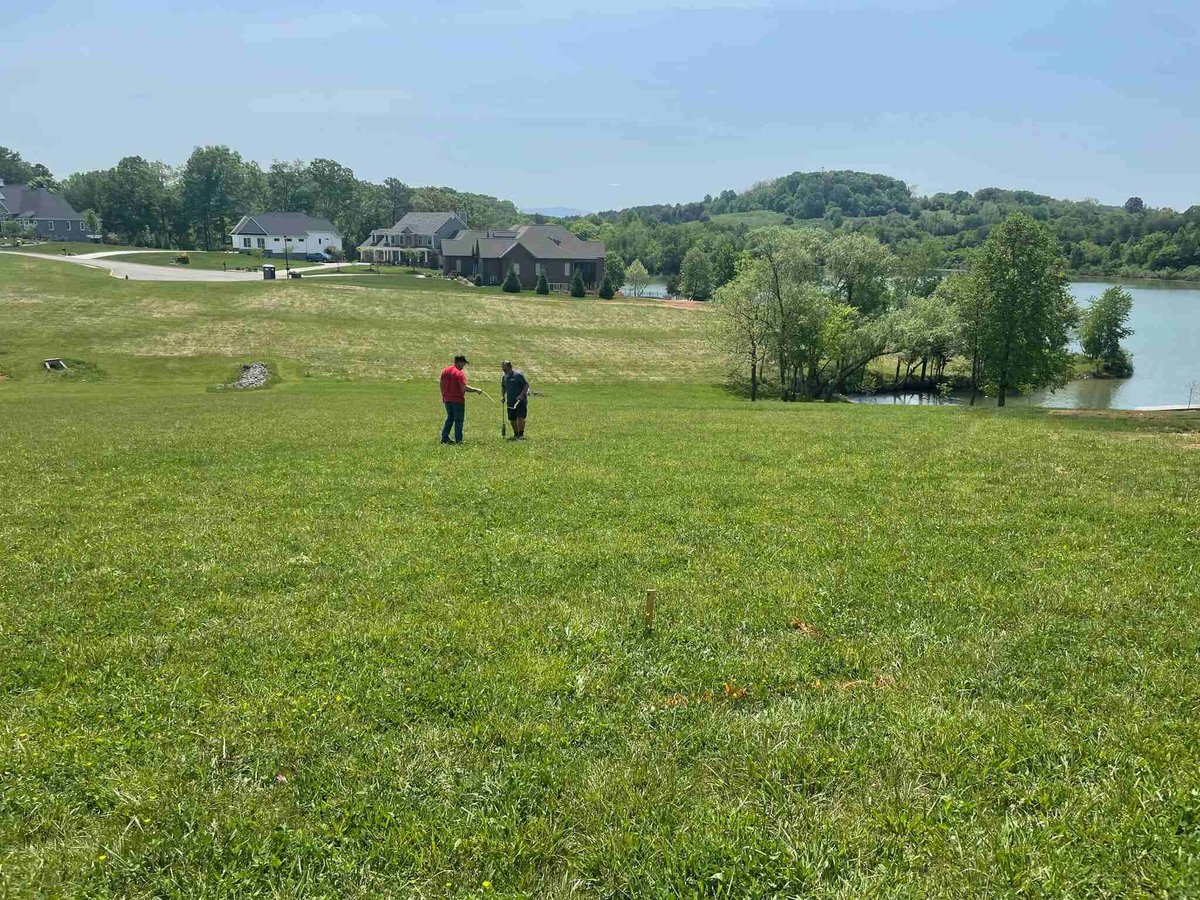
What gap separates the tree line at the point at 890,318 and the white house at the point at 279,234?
9863 cm

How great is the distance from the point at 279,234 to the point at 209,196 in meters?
18.6

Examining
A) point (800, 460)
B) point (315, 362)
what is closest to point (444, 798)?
point (800, 460)

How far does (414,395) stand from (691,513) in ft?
109

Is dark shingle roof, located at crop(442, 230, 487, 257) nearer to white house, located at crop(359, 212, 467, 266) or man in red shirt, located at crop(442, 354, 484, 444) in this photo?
white house, located at crop(359, 212, 467, 266)

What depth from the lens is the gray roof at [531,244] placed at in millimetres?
106250

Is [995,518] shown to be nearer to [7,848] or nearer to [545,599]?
[545,599]

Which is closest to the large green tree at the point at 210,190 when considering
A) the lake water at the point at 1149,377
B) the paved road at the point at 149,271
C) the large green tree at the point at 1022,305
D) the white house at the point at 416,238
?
the white house at the point at 416,238

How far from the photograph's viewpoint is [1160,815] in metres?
4.47

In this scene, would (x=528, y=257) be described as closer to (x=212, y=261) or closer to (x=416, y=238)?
(x=416, y=238)

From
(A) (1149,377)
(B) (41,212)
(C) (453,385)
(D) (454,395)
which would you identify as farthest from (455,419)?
(B) (41,212)

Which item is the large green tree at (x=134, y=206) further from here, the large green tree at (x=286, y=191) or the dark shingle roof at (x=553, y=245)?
the dark shingle roof at (x=553, y=245)

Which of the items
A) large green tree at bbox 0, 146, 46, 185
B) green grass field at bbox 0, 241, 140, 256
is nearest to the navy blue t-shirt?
→ green grass field at bbox 0, 241, 140, 256

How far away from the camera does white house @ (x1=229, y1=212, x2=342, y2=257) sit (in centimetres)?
12838

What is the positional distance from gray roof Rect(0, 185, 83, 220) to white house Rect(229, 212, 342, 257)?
1193 inches
